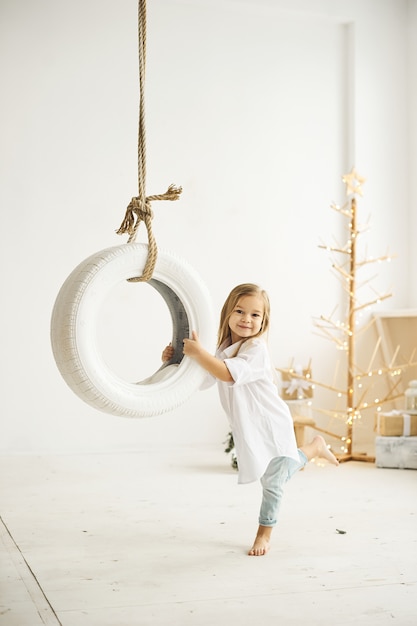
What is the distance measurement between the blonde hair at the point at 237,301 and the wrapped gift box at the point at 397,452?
1660mm

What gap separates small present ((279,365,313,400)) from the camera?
4234 mm

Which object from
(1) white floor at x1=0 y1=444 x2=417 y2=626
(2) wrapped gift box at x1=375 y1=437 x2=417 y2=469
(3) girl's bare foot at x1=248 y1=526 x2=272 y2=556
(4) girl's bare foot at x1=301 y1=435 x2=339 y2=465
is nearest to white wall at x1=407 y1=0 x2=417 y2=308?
(2) wrapped gift box at x1=375 y1=437 x2=417 y2=469

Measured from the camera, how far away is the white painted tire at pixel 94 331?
2059 millimetres

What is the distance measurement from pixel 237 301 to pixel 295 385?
1.86 metres

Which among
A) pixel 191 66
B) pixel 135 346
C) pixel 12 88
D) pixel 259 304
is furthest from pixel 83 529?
pixel 191 66

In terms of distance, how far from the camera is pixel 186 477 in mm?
3631

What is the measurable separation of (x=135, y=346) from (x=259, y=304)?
214 cm

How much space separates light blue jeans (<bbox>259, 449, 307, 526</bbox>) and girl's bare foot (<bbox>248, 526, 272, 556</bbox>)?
0.02m

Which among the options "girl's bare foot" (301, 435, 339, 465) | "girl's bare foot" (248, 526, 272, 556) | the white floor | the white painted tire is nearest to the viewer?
the white floor

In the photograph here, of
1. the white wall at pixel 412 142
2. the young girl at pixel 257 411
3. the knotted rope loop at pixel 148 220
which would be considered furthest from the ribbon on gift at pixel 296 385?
the knotted rope loop at pixel 148 220

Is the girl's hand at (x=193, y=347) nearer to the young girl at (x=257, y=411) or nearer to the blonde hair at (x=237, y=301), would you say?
the young girl at (x=257, y=411)

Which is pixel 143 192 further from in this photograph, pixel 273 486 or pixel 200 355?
pixel 273 486

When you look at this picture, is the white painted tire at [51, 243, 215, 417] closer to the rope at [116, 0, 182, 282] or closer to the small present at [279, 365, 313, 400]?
the rope at [116, 0, 182, 282]

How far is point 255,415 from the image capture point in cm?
244
